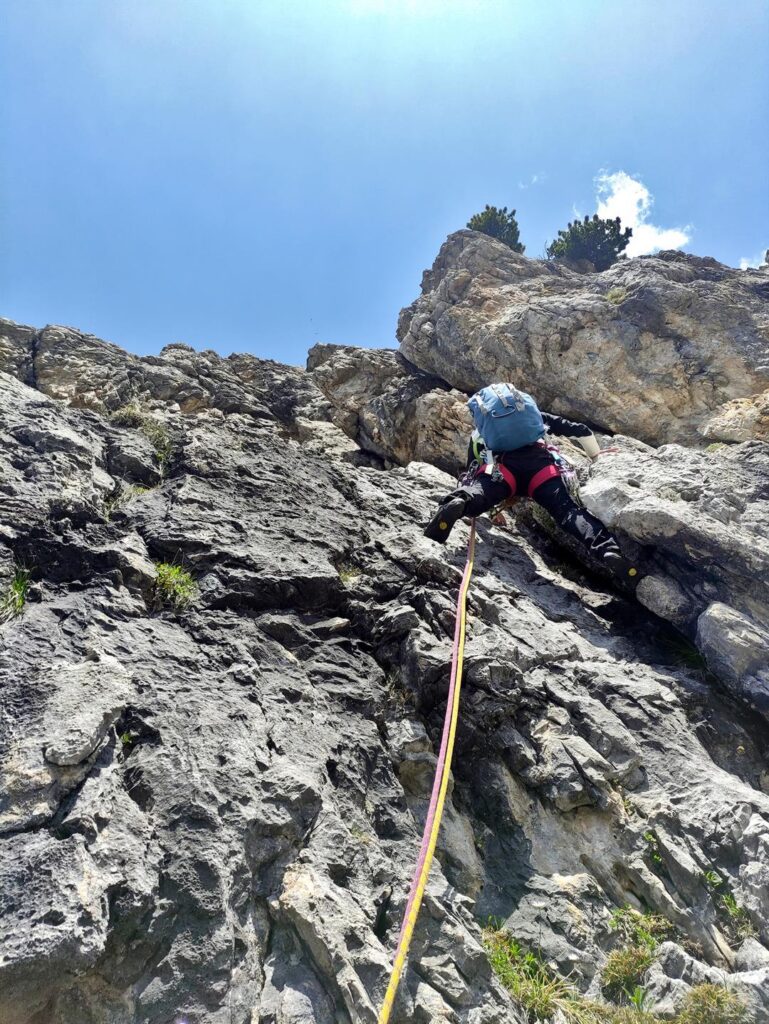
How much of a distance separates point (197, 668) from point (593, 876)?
3.63 m

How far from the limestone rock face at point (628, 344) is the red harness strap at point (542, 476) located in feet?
13.0

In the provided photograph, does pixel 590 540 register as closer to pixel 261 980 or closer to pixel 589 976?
pixel 589 976

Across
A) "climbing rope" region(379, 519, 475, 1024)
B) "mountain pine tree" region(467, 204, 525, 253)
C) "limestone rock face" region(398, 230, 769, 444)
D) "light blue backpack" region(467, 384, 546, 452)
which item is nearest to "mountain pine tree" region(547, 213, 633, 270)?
"mountain pine tree" region(467, 204, 525, 253)

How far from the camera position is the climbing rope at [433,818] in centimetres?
305

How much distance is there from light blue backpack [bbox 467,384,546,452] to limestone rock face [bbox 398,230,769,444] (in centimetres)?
391

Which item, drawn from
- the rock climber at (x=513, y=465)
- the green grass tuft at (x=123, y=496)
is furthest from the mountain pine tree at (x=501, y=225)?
the green grass tuft at (x=123, y=496)

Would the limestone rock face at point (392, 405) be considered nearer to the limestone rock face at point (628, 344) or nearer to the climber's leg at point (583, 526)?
the limestone rock face at point (628, 344)

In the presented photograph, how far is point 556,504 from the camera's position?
7457 mm

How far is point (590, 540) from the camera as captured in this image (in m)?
6.87

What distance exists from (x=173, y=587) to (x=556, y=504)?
493cm

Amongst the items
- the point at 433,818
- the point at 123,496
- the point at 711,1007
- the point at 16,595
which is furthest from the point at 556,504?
the point at 16,595

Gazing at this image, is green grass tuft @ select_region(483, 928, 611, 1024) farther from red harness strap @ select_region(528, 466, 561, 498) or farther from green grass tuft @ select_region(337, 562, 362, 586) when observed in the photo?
red harness strap @ select_region(528, 466, 561, 498)

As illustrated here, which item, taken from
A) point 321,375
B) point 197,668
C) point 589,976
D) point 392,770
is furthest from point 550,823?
point 321,375

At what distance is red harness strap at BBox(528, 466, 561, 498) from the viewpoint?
7.67m
